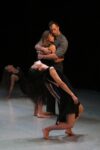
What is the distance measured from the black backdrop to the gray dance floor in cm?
237

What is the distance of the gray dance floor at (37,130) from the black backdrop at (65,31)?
7.77 ft

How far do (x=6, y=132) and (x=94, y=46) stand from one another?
5.53 m

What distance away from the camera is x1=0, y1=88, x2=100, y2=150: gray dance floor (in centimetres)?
655

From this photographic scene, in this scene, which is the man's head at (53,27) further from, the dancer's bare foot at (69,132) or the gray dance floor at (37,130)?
the dancer's bare foot at (69,132)

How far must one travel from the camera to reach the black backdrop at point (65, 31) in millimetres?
12438

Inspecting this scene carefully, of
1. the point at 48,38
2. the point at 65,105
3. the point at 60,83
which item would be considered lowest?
the point at 65,105

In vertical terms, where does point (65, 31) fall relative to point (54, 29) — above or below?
above

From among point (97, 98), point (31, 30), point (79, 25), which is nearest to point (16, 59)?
point (31, 30)

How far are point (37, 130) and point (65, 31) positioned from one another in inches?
227

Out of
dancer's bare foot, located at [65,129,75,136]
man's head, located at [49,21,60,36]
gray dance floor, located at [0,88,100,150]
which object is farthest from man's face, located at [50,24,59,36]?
dancer's bare foot, located at [65,129,75,136]

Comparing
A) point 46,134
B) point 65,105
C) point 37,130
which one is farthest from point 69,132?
point 37,130

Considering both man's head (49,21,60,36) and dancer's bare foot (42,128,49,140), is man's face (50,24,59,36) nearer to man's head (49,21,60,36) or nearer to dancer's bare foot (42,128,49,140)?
man's head (49,21,60,36)

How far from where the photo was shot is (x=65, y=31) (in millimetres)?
12945

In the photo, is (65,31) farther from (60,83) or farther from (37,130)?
(60,83)
